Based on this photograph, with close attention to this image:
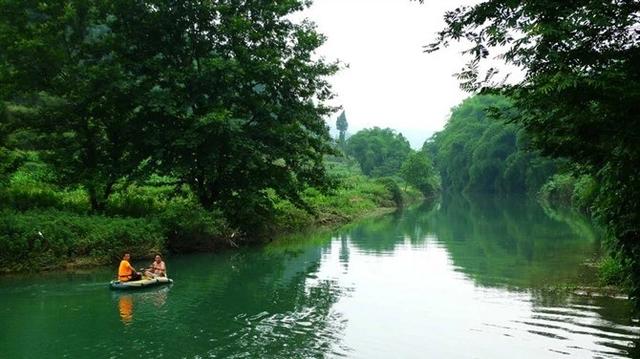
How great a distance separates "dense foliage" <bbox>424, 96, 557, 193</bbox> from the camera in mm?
93312

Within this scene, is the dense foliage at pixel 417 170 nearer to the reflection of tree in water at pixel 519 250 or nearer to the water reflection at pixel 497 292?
the reflection of tree in water at pixel 519 250

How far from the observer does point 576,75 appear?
7.77 metres

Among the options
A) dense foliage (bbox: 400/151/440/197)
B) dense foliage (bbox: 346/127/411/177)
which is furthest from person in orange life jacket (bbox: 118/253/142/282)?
dense foliage (bbox: 346/127/411/177)

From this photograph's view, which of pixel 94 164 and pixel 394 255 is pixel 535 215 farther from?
pixel 94 164

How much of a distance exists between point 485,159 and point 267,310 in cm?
9405

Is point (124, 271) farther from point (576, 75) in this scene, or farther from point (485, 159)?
point (485, 159)

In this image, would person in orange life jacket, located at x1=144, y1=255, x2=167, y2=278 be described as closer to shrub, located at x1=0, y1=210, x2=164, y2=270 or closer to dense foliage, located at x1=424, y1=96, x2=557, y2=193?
shrub, located at x1=0, y1=210, x2=164, y2=270

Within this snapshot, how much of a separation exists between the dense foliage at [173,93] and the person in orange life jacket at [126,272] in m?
8.53

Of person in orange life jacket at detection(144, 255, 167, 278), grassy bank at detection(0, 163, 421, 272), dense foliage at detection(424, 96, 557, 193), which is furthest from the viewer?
dense foliage at detection(424, 96, 557, 193)

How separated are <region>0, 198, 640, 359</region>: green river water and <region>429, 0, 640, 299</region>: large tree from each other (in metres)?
5.14

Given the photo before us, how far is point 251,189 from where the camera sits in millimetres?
29812

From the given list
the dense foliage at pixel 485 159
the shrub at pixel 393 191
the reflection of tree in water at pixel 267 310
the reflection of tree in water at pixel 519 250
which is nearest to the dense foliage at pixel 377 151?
the dense foliage at pixel 485 159

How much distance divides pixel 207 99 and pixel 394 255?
12487 mm

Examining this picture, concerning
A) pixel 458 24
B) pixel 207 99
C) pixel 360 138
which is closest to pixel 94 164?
pixel 207 99
